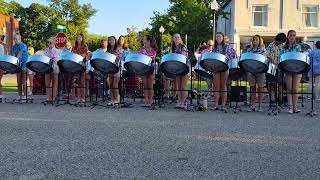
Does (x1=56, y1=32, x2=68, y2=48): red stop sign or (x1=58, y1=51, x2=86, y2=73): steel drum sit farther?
(x1=56, y1=32, x2=68, y2=48): red stop sign

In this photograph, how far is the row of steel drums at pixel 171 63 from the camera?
7554 mm

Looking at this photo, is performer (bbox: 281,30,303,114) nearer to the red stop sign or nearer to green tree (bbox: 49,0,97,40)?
the red stop sign

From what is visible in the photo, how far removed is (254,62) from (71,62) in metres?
2.96

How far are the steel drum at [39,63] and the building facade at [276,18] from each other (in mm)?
20996

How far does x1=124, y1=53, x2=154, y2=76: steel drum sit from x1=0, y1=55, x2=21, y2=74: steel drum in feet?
6.91

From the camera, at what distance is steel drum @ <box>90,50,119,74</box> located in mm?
8268

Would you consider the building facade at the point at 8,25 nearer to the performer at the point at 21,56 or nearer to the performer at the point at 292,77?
the performer at the point at 21,56

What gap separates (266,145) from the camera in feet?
16.1

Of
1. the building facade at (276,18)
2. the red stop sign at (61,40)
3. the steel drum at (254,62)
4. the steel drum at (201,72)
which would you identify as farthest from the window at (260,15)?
the steel drum at (254,62)

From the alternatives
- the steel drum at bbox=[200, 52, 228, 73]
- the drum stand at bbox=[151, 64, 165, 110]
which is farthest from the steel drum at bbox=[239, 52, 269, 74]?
the drum stand at bbox=[151, 64, 165, 110]

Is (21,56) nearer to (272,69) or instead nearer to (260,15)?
(272,69)

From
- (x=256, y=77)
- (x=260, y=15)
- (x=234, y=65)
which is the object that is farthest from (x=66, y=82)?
(x=260, y=15)

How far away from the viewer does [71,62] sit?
8672 millimetres

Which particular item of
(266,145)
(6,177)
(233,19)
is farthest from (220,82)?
(233,19)
